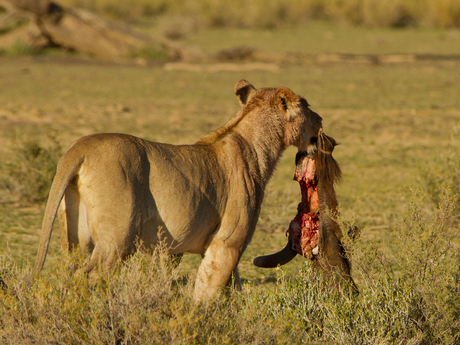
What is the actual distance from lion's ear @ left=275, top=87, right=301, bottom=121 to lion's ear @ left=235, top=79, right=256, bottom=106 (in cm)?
36

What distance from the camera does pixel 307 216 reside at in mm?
5012

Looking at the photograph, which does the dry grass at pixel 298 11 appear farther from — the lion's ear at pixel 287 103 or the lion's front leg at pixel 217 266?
the lion's front leg at pixel 217 266

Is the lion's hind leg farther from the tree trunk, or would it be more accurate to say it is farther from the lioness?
the tree trunk

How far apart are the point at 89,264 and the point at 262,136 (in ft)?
5.73

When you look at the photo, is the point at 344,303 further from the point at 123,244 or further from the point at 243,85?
the point at 243,85

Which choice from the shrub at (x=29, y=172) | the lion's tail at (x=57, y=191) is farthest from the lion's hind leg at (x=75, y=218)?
the shrub at (x=29, y=172)

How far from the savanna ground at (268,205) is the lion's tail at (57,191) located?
0.15 m

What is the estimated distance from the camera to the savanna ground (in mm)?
3703

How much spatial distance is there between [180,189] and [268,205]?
503cm

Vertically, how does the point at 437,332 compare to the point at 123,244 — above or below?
below

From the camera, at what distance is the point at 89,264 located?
382 centimetres

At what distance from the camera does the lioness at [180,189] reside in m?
3.86

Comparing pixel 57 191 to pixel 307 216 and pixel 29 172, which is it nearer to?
pixel 307 216

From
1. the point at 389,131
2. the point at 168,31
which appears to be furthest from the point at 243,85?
the point at 168,31
